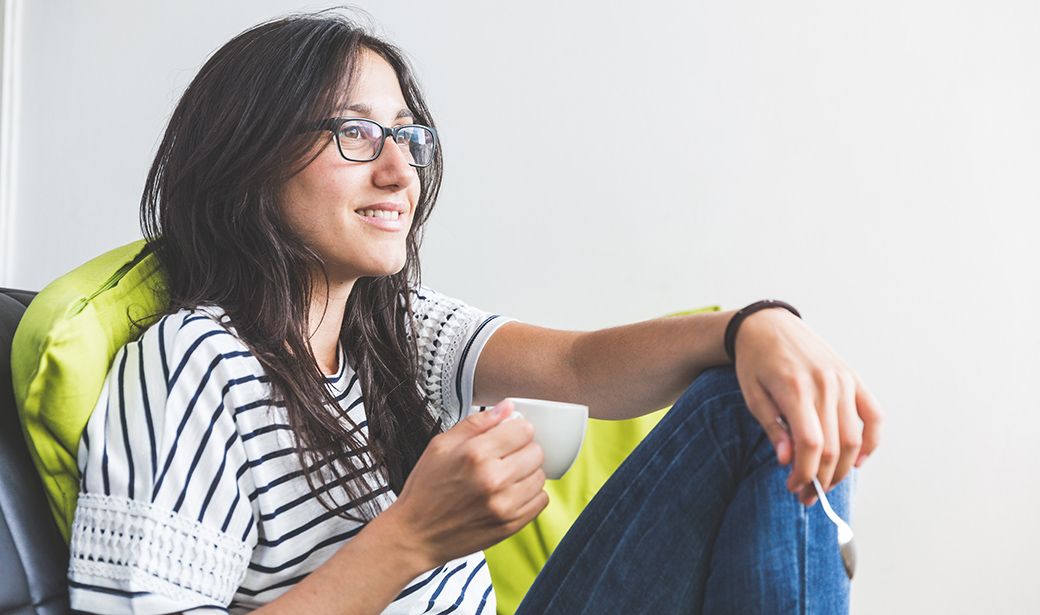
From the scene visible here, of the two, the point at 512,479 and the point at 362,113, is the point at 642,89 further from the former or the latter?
the point at 512,479

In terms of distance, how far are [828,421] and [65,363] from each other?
2.37ft

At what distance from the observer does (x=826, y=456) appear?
2.82 feet

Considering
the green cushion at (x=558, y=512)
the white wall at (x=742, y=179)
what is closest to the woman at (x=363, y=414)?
the green cushion at (x=558, y=512)

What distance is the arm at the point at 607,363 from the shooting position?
43.8 inches

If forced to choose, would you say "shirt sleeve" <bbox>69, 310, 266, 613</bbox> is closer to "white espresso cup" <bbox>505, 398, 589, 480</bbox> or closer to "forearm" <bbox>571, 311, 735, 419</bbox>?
"white espresso cup" <bbox>505, 398, 589, 480</bbox>

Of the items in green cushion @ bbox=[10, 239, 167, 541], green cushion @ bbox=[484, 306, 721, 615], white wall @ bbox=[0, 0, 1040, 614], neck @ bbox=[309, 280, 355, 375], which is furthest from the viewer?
white wall @ bbox=[0, 0, 1040, 614]

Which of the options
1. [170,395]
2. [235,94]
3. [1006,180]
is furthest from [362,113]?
[1006,180]

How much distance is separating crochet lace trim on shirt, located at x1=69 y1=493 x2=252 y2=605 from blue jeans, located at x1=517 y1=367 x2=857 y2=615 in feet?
1.15

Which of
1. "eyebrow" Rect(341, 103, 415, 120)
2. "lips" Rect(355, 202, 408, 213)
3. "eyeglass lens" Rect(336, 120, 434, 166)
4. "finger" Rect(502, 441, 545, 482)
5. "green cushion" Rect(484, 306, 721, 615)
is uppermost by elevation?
"eyebrow" Rect(341, 103, 415, 120)

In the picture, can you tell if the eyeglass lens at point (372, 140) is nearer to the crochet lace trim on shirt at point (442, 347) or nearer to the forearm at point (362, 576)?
the crochet lace trim on shirt at point (442, 347)

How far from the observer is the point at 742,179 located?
2086 mm

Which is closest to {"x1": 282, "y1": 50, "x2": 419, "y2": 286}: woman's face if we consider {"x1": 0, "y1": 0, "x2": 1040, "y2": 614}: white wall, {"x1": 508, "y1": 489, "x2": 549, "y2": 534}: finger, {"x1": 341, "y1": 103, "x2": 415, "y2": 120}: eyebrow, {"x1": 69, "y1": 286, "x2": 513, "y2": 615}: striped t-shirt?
A: {"x1": 341, "y1": 103, "x2": 415, "y2": 120}: eyebrow

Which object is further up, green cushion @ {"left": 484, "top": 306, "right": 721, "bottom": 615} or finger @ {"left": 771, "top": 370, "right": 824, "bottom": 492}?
finger @ {"left": 771, "top": 370, "right": 824, "bottom": 492}

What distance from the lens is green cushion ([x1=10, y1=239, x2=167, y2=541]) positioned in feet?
3.09
